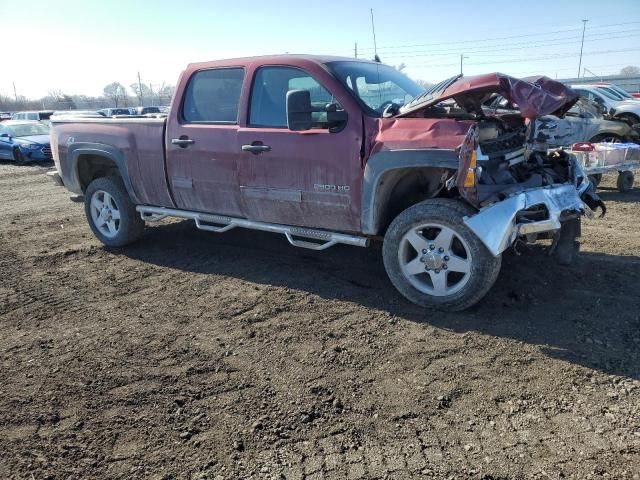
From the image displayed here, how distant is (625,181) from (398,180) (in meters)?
6.77

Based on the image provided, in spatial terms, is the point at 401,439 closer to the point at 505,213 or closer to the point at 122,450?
the point at 122,450

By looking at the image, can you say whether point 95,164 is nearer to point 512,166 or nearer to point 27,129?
point 512,166

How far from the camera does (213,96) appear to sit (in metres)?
5.15

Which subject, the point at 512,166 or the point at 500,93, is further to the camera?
the point at 512,166

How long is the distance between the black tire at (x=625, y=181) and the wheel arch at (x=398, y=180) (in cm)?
621

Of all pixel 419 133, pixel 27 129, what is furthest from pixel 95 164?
pixel 27 129

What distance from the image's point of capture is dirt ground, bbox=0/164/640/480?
256cm

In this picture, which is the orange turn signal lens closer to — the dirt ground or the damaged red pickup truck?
the damaged red pickup truck

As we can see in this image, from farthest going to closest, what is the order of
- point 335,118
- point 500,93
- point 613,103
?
point 613,103 < point 335,118 < point 500,93

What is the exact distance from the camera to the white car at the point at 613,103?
14.9 m

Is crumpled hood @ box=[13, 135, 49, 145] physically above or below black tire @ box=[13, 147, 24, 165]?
above

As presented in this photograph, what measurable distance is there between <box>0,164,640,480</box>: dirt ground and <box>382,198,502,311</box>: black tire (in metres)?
0.14

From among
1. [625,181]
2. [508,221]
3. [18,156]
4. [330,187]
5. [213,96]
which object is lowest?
[625,181]

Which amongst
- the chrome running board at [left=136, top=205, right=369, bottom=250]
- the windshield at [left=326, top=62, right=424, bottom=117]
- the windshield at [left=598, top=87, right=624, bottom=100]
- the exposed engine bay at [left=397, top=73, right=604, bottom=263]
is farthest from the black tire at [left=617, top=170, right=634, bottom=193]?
the windshield at [left=598, top=87, right=624, bottom=100]
